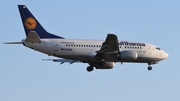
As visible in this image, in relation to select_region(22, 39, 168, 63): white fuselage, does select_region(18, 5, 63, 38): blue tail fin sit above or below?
above

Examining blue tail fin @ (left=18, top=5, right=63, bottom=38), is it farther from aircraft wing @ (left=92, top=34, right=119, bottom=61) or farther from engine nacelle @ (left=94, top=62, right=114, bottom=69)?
engine nacelle @ (left=94, top=62, right=114, bottom=69)

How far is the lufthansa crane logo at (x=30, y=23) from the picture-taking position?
2460 inches

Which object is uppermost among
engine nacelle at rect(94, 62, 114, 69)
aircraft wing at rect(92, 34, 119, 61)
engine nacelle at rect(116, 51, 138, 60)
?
aircraft wing at rect(92, 34, 119, 61)

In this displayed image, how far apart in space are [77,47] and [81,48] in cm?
54

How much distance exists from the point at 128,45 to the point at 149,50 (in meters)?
3.33

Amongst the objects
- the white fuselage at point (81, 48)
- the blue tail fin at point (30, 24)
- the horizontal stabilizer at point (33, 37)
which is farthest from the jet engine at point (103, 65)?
the horizontal stabilizer at point (33, 37)

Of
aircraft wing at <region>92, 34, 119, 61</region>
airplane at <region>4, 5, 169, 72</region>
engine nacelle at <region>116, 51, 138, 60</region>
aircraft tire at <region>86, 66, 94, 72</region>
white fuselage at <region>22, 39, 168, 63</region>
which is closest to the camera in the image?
aircraft wing at <region>92, 34, 119, 61</region>

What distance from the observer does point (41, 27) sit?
6366 centimetres

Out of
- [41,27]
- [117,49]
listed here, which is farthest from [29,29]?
[117,49]

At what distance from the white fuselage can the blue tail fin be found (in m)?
1.65

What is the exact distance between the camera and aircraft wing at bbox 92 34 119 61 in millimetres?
60312

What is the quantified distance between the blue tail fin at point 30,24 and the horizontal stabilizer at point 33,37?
2.28m

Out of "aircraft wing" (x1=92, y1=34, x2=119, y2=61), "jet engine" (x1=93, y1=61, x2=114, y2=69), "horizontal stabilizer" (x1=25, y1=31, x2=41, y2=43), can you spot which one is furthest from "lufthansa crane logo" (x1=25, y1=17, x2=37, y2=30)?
"jet engine" (x1=93, y1=61, x2=114, y2=69)

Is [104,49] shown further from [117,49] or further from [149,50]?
[149,50]
